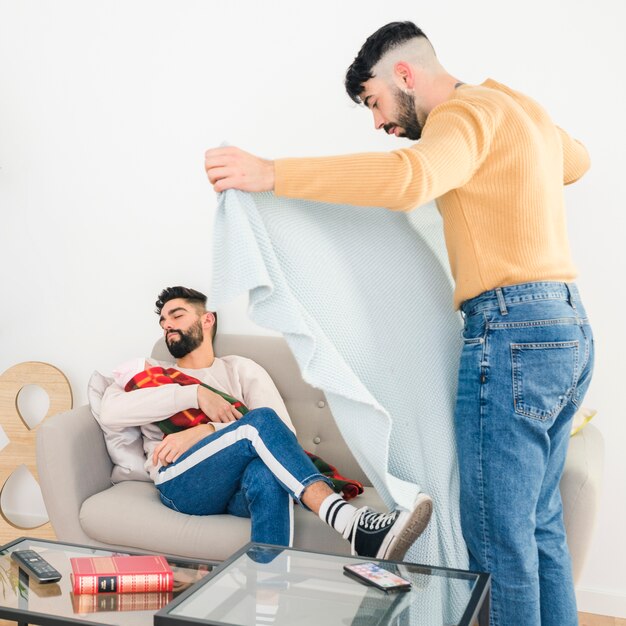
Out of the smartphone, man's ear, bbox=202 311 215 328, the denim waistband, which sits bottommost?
the smartphone

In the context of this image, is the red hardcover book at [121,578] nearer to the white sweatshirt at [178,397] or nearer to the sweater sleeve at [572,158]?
the white sweatshirt at [178,397]

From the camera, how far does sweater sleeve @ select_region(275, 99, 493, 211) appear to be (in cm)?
140

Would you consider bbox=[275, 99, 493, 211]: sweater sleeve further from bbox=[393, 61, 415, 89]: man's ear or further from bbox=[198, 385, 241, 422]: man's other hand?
bbox=[198, 385, 241, 422]: man's other hand

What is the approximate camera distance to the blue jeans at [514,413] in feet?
4.87

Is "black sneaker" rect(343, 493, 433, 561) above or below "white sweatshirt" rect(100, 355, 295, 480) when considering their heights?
below

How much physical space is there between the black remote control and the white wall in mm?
1291

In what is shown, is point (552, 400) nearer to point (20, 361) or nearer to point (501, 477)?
point (501, 477)

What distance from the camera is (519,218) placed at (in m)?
1.50

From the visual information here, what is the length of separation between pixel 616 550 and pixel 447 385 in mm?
1137

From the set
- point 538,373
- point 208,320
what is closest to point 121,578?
point 538,373

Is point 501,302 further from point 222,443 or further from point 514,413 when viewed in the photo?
point 222,443

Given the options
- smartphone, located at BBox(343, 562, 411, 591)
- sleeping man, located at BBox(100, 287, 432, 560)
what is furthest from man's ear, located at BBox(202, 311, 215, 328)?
smartphone, located at BBox(343, 562, 411, 591)

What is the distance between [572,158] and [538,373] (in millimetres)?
671

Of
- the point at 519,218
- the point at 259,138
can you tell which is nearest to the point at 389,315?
the point at 519,218
